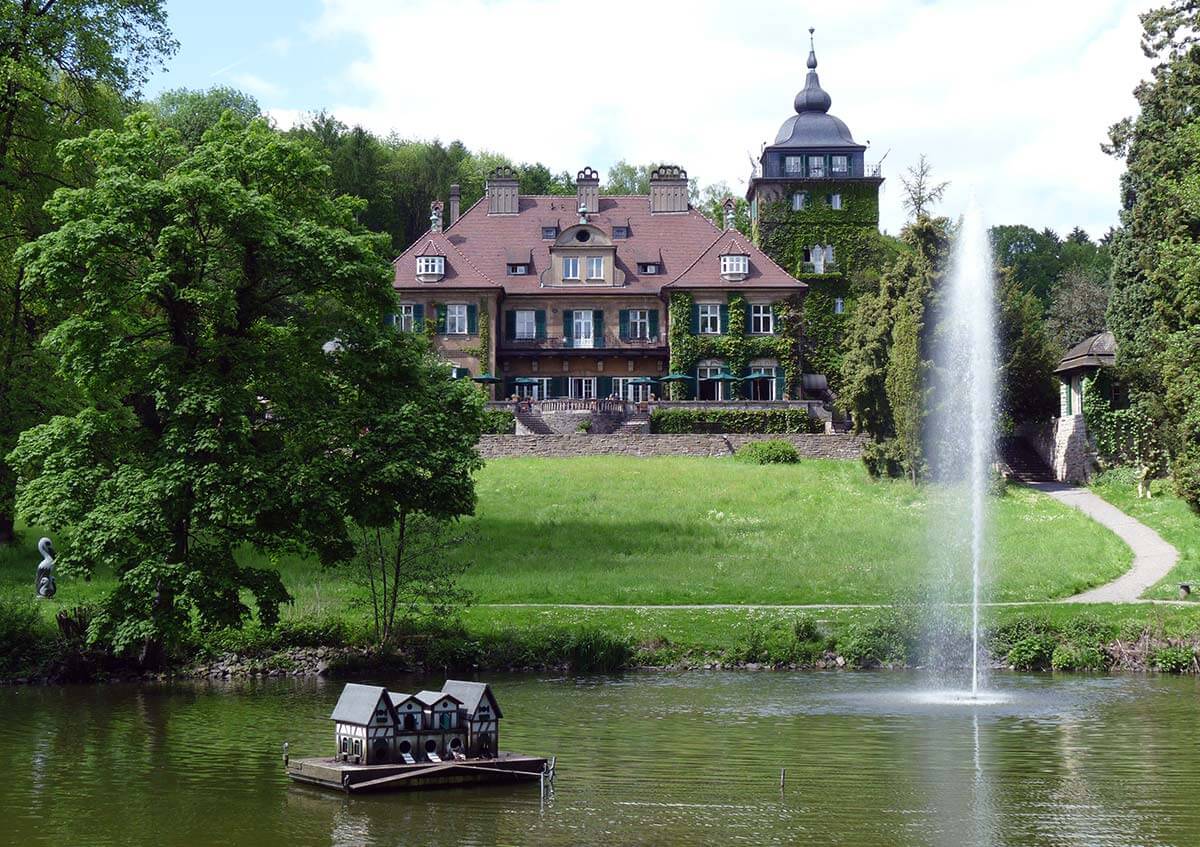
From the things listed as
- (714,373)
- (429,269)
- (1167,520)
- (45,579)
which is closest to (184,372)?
(45,579)

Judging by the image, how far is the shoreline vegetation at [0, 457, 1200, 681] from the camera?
87.4 feet

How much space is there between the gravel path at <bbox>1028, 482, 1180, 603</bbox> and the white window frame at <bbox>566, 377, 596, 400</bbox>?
79.8 feet

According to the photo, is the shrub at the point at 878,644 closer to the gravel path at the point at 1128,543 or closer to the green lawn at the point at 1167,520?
the gravel path at the point at 1128,543

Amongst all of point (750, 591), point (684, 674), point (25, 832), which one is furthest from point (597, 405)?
point (25, 832)

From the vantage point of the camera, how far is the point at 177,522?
82.6 ft

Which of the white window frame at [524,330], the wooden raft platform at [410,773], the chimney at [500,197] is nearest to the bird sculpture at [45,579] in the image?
the wooden raft platform at [410,773]

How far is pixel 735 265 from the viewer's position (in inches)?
2692

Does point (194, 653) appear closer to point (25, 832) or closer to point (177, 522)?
point (177, 522)

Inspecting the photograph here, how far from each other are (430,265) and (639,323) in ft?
36.5

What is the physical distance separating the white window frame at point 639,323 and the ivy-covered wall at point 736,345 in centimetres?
217

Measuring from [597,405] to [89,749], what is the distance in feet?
139

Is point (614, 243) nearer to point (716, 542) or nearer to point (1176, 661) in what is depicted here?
point (716, 542)

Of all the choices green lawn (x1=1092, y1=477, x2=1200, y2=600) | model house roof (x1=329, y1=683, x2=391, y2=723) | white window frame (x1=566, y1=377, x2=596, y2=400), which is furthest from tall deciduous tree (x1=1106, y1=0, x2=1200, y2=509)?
white window frame (x1=566, y1=377, x2=596, y2=400)

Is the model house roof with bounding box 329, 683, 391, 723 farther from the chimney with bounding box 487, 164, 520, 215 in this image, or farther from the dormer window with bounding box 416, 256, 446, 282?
the chimney with bounding box 487, 164, 520, 215
